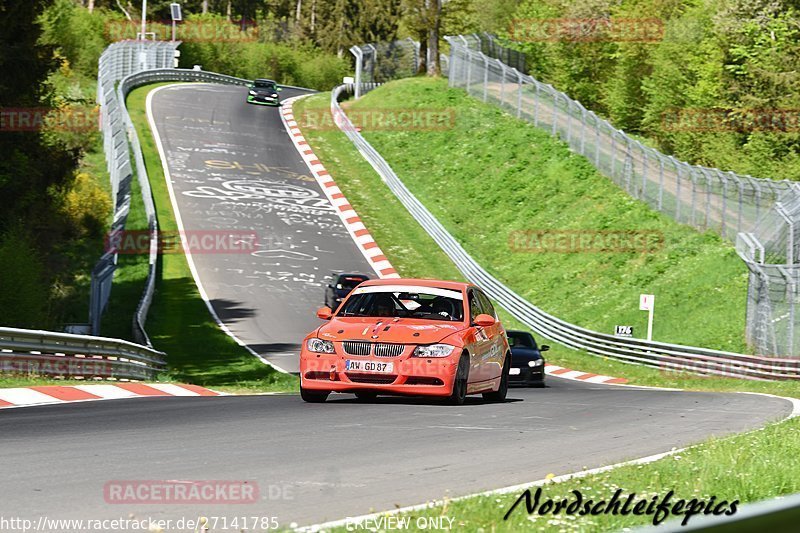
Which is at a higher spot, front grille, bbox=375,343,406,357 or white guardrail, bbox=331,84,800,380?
front grille, bbox=375,343,406,357

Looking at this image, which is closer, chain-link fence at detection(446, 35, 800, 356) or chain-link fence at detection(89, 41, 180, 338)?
chain-link fence at detection(89, 41, 180, 338)

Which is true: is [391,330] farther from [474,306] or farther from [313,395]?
[474,306]

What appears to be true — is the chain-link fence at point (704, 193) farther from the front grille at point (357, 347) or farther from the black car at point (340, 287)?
the front grille at point (357, 347)

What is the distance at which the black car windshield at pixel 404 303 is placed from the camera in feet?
46.8

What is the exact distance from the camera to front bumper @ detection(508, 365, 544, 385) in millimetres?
24203

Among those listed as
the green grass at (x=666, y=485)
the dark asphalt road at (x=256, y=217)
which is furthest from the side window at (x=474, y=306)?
the dark asphalt road at (x=256, y=217)

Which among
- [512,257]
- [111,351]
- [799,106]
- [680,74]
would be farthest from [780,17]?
[111,351]

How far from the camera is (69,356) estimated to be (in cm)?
1959

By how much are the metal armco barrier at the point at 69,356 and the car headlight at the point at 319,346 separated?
5331 mm

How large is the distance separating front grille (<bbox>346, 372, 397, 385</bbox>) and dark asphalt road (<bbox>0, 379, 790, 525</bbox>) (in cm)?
30

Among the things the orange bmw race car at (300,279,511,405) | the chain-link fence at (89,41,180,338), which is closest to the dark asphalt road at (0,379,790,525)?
the orange bmw race car at (300,279,511,405)

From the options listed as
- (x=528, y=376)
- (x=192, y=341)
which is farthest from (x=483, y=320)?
(x=192, y=341)

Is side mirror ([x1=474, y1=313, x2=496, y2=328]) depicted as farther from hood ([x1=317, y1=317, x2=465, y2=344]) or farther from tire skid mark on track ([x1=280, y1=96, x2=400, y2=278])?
tire skid mark on track ([x1=280, y1=96, x2=400, y2=278])

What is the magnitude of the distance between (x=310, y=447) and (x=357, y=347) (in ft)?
13.5
